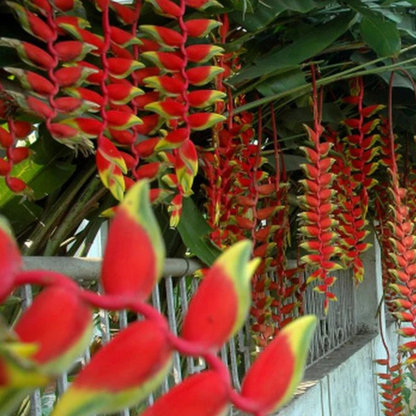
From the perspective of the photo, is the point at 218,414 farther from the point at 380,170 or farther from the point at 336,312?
the point at 336,312

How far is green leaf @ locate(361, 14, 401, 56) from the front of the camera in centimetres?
111

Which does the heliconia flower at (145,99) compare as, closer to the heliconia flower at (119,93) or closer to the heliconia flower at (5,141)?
the heliconia flower at (119,93)

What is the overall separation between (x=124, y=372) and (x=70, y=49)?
50cm

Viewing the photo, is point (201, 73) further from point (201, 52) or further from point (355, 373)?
point (355, 373)

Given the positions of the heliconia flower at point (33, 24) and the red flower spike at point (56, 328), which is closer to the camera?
the red flower spike at point (56, 328)

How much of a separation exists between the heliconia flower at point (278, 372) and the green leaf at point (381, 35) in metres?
0.97

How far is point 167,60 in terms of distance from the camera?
73 cm

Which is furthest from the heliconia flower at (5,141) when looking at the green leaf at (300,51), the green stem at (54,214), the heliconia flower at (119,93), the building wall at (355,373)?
the building wall at (355,373)

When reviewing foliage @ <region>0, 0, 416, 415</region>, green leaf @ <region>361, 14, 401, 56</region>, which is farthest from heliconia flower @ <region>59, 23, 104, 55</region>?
green leaf @ <region>361, 14, 401, 56</region>

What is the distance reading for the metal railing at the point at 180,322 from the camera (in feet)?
3.22

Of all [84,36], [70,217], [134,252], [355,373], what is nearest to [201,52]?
[84,36]

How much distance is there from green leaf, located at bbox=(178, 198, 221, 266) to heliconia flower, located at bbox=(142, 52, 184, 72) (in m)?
0.38

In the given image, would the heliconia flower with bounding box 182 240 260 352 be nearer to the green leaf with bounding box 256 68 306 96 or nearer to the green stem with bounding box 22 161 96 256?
the green stem with bounding box 22 161 96 256

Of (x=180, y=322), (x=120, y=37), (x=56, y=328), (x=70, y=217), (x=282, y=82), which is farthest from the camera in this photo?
(x=180, y=322)
